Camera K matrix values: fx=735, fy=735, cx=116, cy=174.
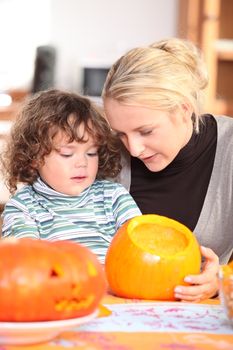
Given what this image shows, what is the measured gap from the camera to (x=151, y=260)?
1.13 meters

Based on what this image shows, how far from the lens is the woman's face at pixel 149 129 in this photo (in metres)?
1.51

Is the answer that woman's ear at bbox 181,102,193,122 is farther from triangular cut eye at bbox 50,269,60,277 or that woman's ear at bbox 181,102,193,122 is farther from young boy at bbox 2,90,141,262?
triangular cut eye at bbox 50,269,60,277

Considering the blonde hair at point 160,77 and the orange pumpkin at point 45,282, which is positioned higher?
the blonde hair at point 160,77

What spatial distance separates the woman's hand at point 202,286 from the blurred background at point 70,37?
3.17 meters

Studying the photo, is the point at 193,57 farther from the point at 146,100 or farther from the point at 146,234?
the point at 146,234


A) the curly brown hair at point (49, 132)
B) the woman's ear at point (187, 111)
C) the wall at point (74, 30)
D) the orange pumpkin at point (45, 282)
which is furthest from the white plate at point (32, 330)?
the wall at point (74, 30)

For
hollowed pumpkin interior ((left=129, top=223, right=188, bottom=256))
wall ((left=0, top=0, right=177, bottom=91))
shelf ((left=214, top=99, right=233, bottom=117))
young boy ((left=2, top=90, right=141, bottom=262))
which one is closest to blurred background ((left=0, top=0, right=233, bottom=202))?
wall ((left=0, top=0, right=177, bottom=91))

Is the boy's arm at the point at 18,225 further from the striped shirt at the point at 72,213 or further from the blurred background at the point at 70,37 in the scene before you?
the blurred background at the point at 70,37

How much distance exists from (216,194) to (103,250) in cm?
33

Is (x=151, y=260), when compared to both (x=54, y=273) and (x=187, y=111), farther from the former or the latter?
(x=187, y=111)

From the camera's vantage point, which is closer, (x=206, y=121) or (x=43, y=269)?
(x=43, y=269)

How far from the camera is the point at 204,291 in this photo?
1.18 meters

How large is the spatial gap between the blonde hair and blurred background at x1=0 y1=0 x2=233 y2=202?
2681 millimetres

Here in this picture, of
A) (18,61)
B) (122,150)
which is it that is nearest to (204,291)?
(122,150)
